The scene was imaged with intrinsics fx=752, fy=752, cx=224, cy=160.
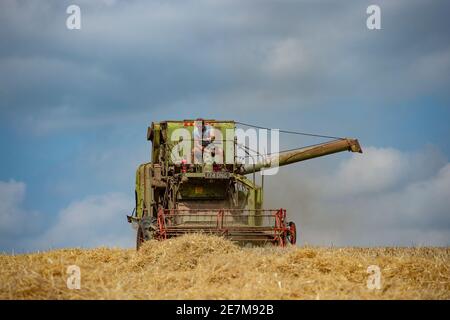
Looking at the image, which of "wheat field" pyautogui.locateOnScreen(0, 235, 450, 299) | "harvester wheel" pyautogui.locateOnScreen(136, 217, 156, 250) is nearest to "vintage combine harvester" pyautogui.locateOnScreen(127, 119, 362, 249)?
"harvester wheel" pyautogui.locateOnScreen(136, 217, 156, 250)

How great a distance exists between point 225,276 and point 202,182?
8400 millimetres

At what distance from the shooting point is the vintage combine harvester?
19156mm

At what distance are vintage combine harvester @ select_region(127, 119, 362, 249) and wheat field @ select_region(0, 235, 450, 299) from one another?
9.14ft

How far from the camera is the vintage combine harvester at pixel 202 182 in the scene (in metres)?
19.2

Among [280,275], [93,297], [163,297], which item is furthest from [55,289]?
[280,275]

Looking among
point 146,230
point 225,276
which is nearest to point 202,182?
point 146,230

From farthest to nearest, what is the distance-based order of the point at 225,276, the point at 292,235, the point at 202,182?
the point at 202,182 → the point at 292,235 → the point at 225,276

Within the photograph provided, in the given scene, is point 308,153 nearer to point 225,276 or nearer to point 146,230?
point 146,230

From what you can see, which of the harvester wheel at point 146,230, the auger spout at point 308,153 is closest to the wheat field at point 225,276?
the harvester wheel at point 146,230

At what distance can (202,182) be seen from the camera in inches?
802

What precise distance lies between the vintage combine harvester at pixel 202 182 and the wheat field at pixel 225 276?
2.79m

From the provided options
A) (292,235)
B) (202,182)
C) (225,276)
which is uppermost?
(202,182)

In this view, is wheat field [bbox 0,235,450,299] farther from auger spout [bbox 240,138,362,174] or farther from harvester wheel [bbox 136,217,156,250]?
auger spout [bbox 240,138,362,174]
